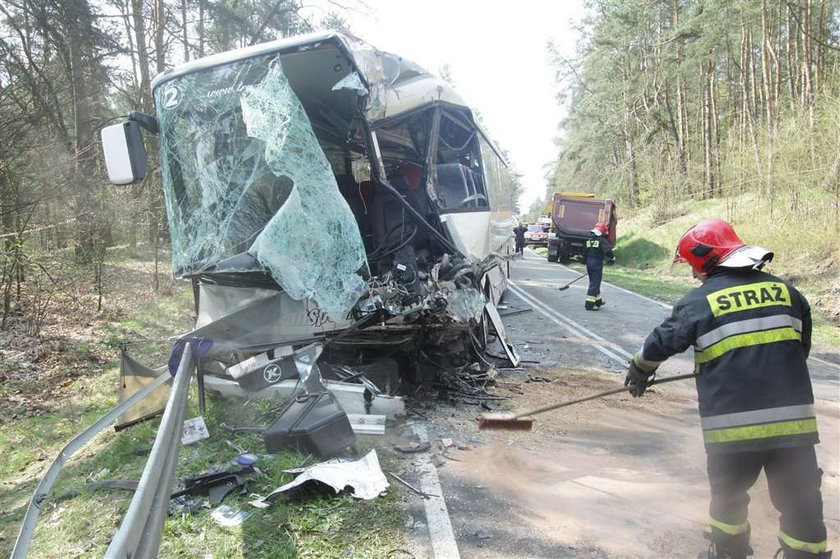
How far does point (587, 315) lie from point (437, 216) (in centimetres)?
533

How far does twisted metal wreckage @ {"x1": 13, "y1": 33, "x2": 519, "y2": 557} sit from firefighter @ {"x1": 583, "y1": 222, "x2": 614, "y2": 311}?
214 inches

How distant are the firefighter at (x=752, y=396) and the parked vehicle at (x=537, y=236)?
2841 cm

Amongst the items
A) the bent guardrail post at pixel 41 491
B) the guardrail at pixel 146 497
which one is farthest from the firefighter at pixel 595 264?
the bent guardrail post at pixel 41 491

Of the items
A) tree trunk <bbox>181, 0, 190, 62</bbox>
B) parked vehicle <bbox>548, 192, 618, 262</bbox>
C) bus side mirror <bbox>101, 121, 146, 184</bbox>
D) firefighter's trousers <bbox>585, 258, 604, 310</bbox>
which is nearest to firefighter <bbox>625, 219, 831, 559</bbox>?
bus side mirror <bbox>101, 121, 146, 184</bbox>

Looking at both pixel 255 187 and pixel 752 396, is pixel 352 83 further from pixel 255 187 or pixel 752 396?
pixel 752 396

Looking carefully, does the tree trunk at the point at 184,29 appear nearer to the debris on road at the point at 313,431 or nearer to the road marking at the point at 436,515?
the debris on road at the point at 313,431

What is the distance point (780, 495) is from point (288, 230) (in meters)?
3.16

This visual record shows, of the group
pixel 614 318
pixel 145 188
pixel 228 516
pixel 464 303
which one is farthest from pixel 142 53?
pixel 228 516

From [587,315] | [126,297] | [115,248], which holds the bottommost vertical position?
[587,315]

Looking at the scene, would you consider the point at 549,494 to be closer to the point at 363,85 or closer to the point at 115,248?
the point at 363,85

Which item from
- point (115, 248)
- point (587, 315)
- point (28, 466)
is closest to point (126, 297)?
point (115, 248)

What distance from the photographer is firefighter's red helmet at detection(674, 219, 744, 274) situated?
8.20ft

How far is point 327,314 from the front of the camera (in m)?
4.05

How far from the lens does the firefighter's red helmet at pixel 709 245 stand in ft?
8.20
